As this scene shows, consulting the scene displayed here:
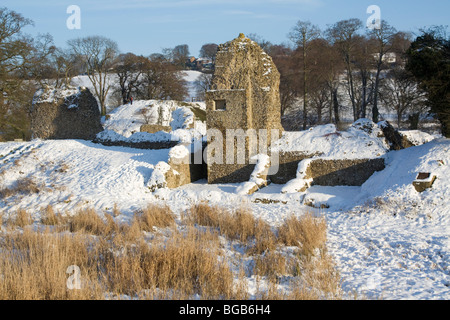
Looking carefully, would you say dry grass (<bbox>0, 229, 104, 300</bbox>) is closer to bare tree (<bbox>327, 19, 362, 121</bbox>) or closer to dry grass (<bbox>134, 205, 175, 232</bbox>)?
dry grass (<bbox>134, 205, 175, 232</bbox>)

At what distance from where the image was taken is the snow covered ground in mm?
5961

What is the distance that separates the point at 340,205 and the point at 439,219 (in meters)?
2.41

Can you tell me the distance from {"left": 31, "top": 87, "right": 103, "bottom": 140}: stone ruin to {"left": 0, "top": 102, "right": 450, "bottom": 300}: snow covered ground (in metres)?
2.27

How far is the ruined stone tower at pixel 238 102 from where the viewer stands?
13.1 metres

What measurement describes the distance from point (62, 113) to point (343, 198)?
584 inches

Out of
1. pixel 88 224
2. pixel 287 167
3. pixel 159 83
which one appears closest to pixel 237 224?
pixel 88 224

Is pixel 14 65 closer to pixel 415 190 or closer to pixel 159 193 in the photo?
pixel 159 193

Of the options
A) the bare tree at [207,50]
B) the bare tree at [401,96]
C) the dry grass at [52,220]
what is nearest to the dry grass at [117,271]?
the dry grass at [52,220]

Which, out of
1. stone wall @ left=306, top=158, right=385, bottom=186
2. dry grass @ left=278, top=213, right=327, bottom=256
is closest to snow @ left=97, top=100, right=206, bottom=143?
stone wall @ left=306, top=158, right=385, bottom=186

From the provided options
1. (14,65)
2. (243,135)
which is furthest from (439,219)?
(14,65)

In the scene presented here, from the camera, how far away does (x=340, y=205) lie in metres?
9.96

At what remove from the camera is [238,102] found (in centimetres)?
1302

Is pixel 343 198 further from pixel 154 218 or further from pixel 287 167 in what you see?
pixel 154 218

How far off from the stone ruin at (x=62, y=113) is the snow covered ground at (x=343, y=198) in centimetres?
227
